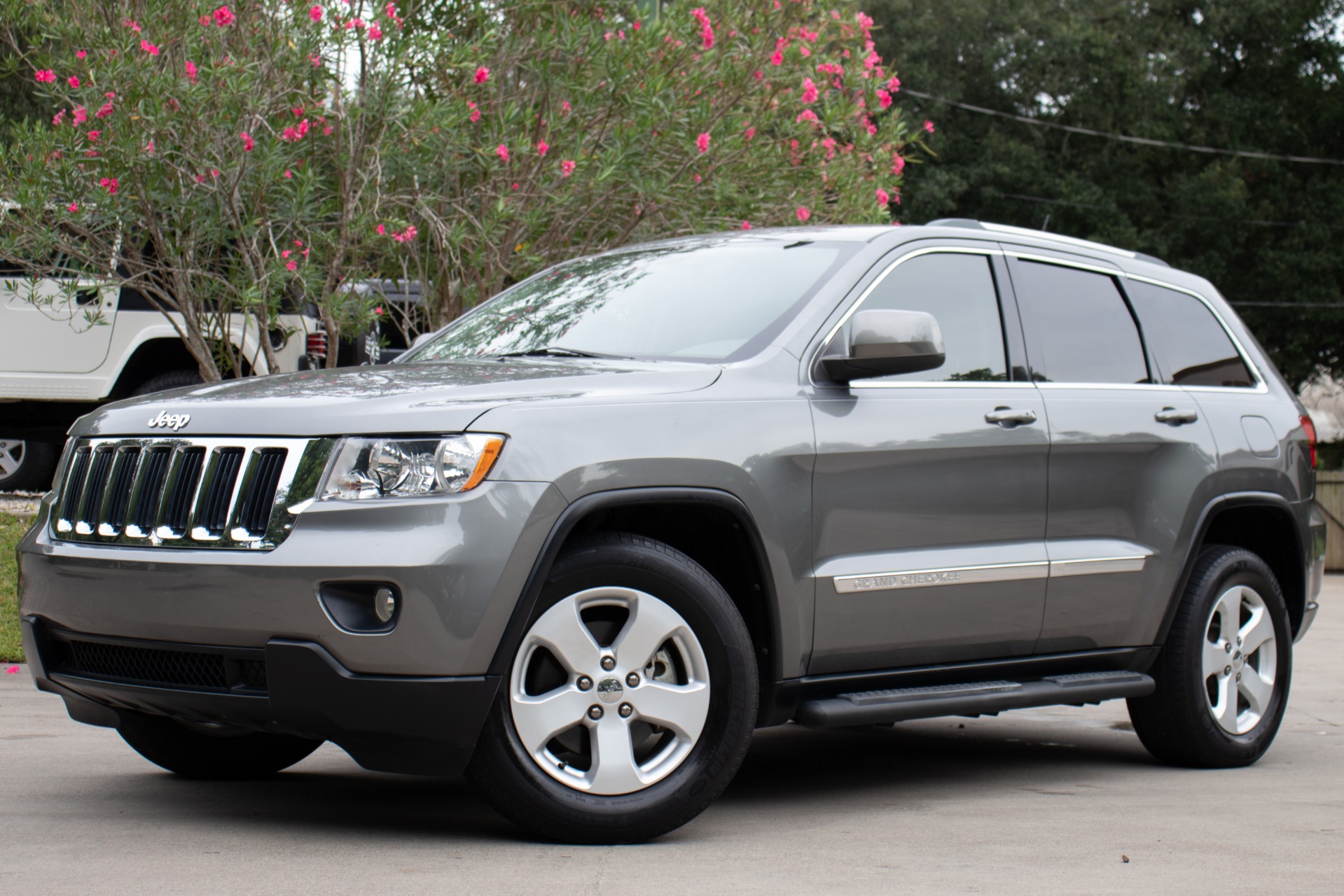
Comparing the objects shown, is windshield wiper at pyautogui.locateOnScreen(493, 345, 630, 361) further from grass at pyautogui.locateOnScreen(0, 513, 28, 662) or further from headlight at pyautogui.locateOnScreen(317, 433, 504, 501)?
grass at pyautogui.locateOnScreen(0, 513, 28, 662)

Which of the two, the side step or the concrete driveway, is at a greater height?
the side step

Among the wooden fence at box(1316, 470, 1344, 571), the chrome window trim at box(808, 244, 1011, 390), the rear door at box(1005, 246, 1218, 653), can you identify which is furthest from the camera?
the wooden fence at box(1316, 470, 1344, 571)

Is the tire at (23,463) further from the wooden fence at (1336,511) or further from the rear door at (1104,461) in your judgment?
the wooden fence at (1336,511)

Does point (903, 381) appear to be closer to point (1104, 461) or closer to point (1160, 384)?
point (1104, 461)

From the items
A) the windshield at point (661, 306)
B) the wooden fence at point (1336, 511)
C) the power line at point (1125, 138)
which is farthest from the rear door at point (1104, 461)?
the power line at point (1125, 138)

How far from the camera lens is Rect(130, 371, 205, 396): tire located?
1286cm

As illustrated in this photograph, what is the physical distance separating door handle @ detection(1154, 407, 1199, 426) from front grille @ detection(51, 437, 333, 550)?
124 inches

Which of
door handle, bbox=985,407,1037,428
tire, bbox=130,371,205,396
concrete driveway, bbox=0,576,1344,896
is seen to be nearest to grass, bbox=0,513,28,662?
concrete driveway, bbox=0,576,1344,896

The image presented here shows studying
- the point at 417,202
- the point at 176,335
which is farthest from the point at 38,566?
the point at 176,335

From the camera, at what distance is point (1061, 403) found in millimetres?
5922

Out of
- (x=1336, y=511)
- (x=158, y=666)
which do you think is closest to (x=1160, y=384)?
(x=158, y=666)

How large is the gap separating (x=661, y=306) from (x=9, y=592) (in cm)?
555

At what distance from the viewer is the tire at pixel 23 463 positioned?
1338 cm

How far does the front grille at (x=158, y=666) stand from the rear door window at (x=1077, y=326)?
2858 mm
